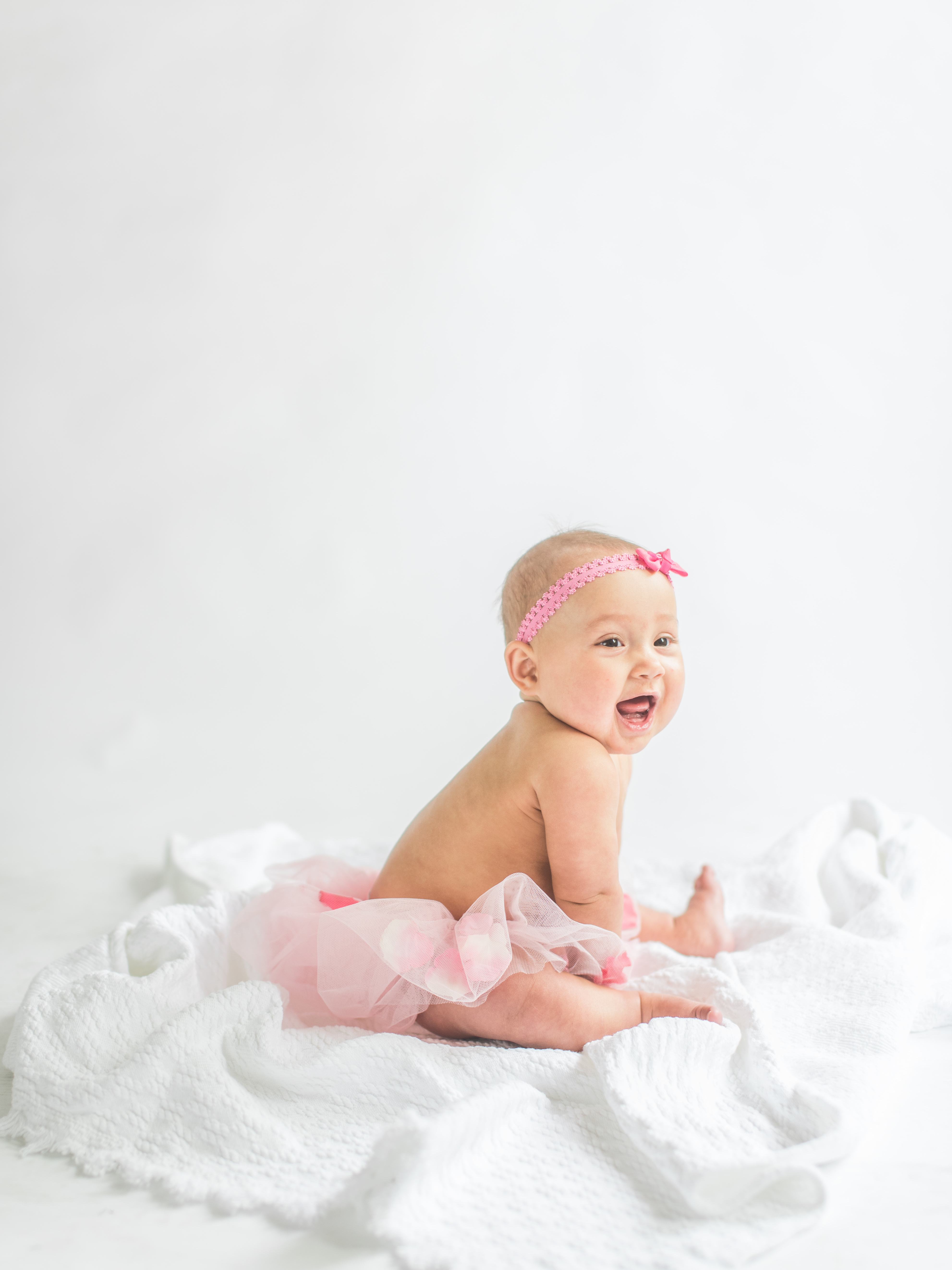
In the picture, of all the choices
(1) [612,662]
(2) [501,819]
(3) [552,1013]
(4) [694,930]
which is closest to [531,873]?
(2) [501,819]

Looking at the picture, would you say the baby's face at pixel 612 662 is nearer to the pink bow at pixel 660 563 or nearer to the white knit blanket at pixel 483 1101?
the pink bow at pixel 660 563

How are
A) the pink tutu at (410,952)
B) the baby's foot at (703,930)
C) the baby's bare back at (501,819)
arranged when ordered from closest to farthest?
1. the pink tutu at (410,952)
2. the baby's bare back at (501,819)
3. the baby's foot at (703,930)

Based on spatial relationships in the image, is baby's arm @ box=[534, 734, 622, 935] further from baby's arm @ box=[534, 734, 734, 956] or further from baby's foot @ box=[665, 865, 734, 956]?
baby's foot @ box=[665, 865, 734, 956]

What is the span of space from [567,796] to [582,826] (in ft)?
0.15

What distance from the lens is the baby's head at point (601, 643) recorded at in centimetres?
157

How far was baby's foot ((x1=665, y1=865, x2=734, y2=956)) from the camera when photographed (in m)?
1.91

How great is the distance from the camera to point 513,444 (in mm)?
3229

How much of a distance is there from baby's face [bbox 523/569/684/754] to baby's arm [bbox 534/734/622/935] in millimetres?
44

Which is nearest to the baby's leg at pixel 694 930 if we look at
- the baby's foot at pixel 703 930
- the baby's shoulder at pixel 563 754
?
the baby's foot at pixel 703 930

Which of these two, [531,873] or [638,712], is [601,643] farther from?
[531,873]

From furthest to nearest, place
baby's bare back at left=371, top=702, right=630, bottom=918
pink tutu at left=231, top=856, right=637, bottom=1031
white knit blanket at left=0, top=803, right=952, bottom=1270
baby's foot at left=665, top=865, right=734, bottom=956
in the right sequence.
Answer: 1. baby's foot at left=665, top=865, right=734, bottom=956
2. baby's bare back at left=371, top=702, right=630, bottom=918
3. pink tutu at left=231, top=856, right=637, bottom=1031
4. white knit blanket at left=0, top=803, right=952, bottom=1270

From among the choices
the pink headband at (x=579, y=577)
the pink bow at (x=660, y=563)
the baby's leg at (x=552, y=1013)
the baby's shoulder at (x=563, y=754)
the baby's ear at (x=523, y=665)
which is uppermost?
the pink bow at (x=660, y=563)

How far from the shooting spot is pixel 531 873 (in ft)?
5.28

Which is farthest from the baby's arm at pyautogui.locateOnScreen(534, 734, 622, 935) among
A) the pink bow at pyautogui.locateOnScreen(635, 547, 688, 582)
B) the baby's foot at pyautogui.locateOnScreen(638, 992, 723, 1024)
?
the pink bow at pyautogui.locateOnScreen(635, 547, 688, 582)
